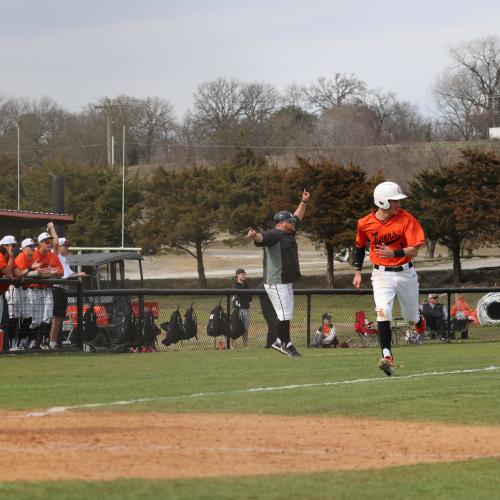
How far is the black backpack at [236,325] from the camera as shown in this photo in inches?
905

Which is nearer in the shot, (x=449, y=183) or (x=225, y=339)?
(x=225, y=339)

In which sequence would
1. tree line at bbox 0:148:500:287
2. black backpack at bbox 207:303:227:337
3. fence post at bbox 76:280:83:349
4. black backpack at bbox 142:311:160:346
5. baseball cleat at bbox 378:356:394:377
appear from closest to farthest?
baseball cleat at bbox 378:356:394:377
fence post at bbox 76:280:83:349
black backpack at bbox 142:311:160:346
black backpack at bbox 207:303:227:337
tree line at bbox 0:148:500:287

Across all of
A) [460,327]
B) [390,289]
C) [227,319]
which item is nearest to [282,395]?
[390,289]

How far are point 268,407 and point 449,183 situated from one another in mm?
50337

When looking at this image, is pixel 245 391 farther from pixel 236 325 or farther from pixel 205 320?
pixel 205 320

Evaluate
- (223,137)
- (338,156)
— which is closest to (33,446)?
(338,156)

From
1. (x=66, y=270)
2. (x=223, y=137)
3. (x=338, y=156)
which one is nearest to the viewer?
(x=66, y=270)

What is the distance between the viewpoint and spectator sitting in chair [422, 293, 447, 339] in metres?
24.9

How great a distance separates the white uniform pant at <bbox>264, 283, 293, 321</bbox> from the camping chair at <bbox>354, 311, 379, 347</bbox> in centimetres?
707

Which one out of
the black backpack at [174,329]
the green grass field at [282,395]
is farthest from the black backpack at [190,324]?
the green grass field at [282,395]

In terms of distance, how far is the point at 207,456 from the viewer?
757 centimetres

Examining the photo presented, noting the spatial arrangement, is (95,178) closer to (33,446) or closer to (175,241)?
(175,241)

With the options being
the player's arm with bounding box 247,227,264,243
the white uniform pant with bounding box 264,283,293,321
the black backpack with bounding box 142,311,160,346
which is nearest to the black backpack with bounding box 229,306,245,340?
the black backpack with bounding box 142,311,160,346

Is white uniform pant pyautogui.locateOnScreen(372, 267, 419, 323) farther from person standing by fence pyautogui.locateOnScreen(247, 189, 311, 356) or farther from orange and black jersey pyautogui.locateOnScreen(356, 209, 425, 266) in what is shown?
person standing by fence pyautogui.locateOnScreen(247, 189, 311, 356)
